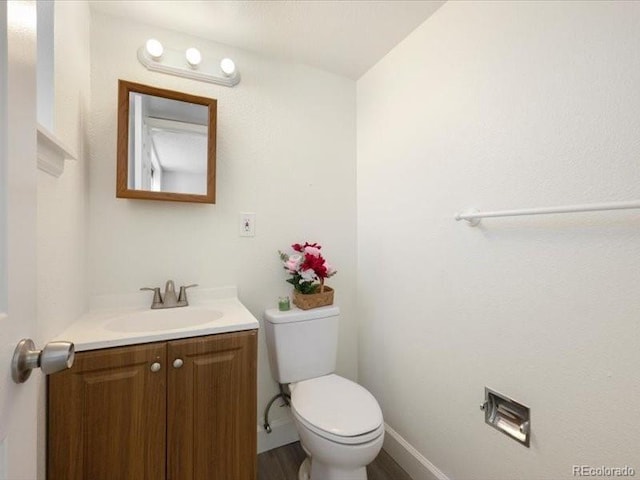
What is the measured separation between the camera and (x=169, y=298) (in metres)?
1.42

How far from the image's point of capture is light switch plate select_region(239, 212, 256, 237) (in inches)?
64.2

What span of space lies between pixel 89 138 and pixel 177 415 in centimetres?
125

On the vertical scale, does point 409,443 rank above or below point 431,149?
below

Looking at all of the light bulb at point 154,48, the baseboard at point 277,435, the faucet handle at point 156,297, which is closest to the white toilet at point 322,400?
the baseboard at point 277,435

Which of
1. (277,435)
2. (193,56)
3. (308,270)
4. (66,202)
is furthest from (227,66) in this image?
(277,435)

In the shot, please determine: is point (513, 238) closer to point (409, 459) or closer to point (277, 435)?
point (409, 459)

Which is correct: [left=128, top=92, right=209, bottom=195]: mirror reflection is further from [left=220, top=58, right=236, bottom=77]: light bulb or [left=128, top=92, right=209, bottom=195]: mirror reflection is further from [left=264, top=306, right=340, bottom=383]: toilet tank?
[left=264, top=306, right=340, bottom=383]: toilet tank

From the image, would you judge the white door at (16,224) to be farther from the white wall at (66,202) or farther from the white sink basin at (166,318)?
the white sink basin at (166,318)

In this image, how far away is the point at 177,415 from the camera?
1.06m

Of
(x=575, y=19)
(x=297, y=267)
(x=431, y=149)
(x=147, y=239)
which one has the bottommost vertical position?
(x=297, y=267)

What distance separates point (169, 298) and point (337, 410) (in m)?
0.93

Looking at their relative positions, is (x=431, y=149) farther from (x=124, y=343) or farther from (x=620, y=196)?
(x=124, y=343)

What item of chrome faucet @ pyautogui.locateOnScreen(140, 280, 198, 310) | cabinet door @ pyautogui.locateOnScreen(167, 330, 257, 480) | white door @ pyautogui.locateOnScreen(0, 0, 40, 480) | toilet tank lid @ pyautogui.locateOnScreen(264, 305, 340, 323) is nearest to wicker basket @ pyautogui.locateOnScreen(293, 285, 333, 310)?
toilet tank lid @ pyautogui.locateOnScreen(264, 305, 340, 323)

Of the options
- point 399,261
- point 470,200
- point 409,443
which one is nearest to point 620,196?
point 470,200
